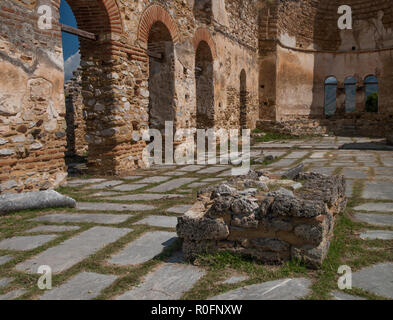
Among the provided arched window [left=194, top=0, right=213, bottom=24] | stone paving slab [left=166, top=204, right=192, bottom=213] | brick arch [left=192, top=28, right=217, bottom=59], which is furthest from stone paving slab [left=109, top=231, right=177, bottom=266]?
arched window [left=194, top=0, right=213, bottom=24]

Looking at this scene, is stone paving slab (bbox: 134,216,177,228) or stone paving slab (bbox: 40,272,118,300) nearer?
stone paving slab (bbox: 40,272,118,300)

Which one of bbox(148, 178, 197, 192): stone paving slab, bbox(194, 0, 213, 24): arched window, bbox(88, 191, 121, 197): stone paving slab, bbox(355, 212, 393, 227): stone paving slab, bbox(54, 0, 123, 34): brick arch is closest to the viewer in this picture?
bbox(355, 212, 393, 227): stone paving slab

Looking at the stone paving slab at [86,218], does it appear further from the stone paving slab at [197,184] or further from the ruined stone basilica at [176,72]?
the stone paving slab at [197,184]

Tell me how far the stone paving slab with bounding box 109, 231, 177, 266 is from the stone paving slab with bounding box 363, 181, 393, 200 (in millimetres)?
2627

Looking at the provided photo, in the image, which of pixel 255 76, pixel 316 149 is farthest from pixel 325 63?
pixel 316 149

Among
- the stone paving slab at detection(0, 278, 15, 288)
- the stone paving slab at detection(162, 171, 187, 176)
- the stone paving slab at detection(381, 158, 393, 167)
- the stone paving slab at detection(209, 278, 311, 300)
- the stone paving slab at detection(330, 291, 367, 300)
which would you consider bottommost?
the stone paving slab at detection(0, 278, 15, 288)

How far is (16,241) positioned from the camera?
307 centimetres

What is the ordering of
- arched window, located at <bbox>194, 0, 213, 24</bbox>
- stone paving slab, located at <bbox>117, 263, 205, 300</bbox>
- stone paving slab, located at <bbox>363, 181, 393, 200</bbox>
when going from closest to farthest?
stone paving slab, located at <bbox>117, 263, 205, 300</bbox>
stone paving slab, located at <bbox>363, 181, 393, 200</bbox>
arched window, located at <bbox>194, 0, 213, 24</bbox>

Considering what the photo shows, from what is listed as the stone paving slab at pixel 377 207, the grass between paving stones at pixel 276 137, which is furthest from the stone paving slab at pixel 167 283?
the grass between paving stones at pixel 276 137

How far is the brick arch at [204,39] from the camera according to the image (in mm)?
9711

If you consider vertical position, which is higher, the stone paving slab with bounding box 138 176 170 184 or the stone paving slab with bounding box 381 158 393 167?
the stone paving slab with bounding box 381 158 393 167

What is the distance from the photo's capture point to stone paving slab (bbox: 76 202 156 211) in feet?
13.3

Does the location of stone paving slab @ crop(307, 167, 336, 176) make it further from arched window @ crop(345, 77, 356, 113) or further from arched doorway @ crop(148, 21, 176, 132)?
arched window @ crop(345, 77, 356, 113)

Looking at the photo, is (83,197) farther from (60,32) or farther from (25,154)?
(60,32)
